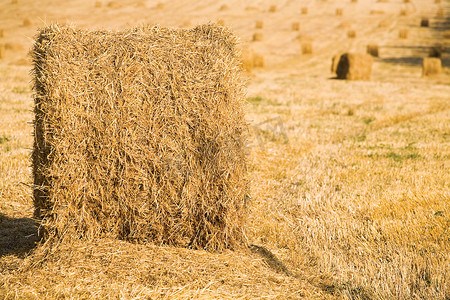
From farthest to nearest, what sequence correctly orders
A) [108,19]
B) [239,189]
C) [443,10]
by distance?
[443,10], [108,19], [239,189]

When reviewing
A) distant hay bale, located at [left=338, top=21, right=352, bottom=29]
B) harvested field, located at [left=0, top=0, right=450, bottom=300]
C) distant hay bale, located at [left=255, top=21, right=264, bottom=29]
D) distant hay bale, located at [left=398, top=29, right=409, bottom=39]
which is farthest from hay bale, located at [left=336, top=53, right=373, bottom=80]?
distant hay bale, located at [left=338, top=21, right=352, bottom=29]

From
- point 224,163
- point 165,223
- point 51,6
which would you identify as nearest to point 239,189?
point 224,163

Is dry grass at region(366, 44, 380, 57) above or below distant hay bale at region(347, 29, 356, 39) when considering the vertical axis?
below

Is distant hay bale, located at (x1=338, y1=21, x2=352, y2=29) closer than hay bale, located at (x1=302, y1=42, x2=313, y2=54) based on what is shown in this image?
No

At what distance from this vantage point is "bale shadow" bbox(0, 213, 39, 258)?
4.96 metres

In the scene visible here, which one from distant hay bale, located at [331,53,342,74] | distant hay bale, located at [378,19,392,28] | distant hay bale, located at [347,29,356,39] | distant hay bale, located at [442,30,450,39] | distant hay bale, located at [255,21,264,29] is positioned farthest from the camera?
distant hay bale, located at [378,19,392,28]

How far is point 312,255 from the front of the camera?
5.11 meters

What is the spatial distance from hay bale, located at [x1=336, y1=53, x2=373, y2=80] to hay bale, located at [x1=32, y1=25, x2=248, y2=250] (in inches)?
651

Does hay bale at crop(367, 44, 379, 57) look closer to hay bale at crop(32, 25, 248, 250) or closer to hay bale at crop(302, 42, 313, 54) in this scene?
hay bale at crop(302, 42, 313, 54)

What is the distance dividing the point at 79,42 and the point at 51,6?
32.7 meters

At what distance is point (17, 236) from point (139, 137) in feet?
6.28

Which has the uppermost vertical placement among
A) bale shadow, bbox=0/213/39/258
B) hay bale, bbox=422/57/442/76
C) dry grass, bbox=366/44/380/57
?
dry grass, bbox=366/44/380/57

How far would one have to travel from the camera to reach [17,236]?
17.7 feet

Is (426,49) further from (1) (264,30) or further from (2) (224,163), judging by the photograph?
(2) (224,163)
